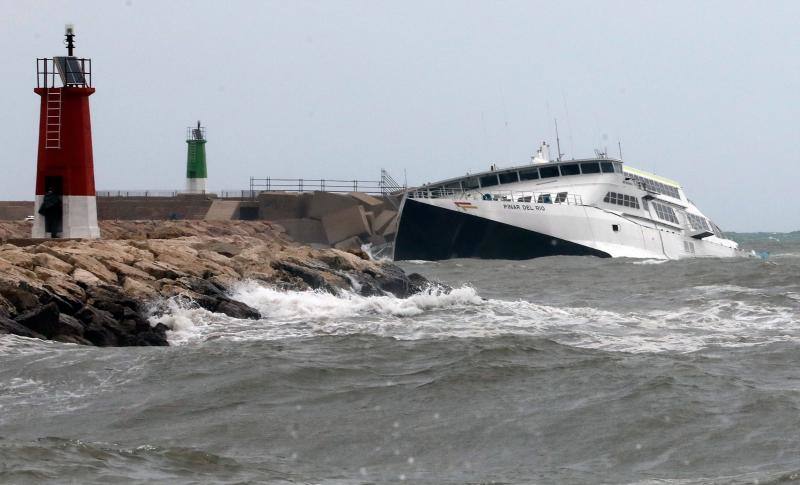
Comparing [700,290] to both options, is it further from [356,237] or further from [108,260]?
[356,237]

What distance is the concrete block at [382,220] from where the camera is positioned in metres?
48.2

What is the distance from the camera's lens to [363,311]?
68.2 ft

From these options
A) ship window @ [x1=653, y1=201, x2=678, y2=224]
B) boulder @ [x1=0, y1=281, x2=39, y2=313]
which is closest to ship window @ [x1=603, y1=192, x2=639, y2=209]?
ship window @ [x1=653, y1=201, x2=678, y2=224]

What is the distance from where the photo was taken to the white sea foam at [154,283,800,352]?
17188mm

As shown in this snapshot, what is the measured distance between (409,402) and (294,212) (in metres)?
37.4

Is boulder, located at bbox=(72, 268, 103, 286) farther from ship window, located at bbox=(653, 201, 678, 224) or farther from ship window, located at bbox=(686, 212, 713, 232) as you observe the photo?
ship window, located at bbox=(686, 212, 713, 232)

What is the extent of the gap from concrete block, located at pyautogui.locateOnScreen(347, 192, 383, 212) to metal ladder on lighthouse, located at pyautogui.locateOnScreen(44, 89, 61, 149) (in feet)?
80.6

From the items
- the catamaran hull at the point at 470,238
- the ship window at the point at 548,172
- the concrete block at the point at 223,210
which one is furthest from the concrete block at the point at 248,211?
the ship window at the point at 548,172

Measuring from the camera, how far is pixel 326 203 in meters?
48.3

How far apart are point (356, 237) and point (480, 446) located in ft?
121

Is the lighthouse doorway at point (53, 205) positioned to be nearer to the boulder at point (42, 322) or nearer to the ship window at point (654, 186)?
the boulder at point (42, 322)

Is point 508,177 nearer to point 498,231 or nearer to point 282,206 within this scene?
point 498,231

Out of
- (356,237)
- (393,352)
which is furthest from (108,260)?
(356,237)

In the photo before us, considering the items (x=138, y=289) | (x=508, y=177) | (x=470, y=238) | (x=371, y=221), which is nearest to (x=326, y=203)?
(x=371, y=221)
